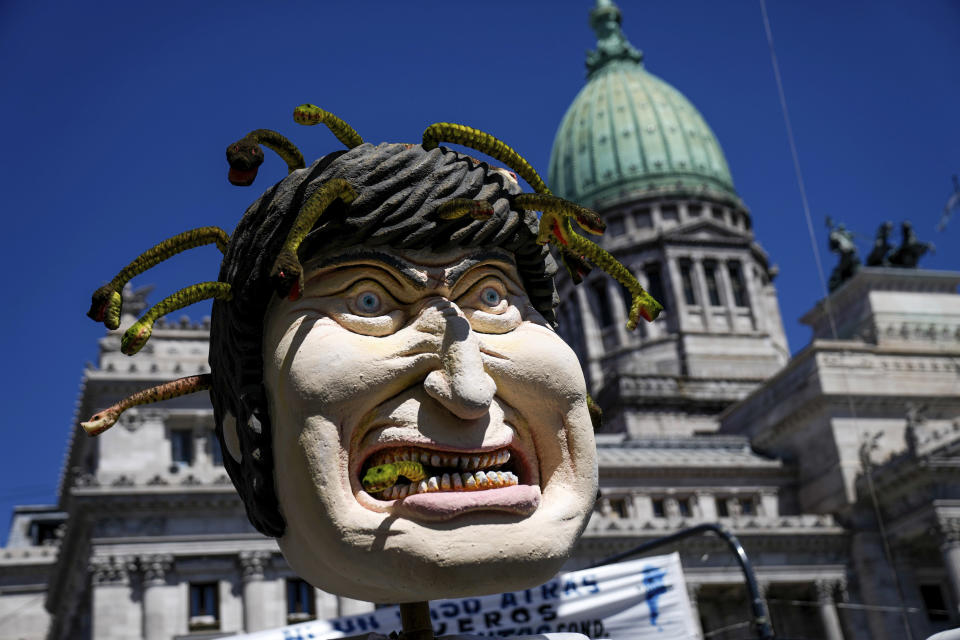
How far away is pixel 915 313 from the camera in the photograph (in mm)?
56469

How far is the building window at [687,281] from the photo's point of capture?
68062 millimetres

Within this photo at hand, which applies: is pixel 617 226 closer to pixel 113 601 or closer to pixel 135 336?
pixel 113 601

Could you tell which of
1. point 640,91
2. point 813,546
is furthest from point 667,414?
point 640,91

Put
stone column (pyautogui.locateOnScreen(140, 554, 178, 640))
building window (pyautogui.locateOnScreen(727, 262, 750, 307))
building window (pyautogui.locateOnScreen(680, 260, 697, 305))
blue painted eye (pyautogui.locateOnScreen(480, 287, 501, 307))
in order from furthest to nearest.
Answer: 1. building window (pyautogui.locateOnScreen(727, 262, 750, 307))
2. building window (pyautogui.locateOnScreen(680, 260, 697, 305))
3. stone column (pyautogui.locateOnScreen(140, 554, 178, 640))
4. blue painted eye (pyautogui.locateOnScreen(480, 287, 501, 307))

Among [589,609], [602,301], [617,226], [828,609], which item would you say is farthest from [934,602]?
[589,609]

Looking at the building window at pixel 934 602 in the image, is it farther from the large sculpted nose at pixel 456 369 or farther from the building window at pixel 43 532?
the large sculpted nose at pixel 456 369

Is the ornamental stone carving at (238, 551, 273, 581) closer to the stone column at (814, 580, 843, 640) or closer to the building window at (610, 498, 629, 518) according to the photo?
the building window at (610, 498, 629, 518)

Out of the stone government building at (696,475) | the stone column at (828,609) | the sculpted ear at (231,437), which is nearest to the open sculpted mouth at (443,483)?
the sculpted ear at (231,437)

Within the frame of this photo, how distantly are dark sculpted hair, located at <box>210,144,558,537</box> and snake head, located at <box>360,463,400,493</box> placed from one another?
57 cm

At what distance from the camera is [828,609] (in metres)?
42.4

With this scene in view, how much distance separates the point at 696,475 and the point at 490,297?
42.5 meters

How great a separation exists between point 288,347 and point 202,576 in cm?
3395

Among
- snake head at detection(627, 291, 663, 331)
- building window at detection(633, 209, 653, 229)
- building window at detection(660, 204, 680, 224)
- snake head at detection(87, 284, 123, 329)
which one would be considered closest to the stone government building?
building window at detection(633, 209, 653, 229)

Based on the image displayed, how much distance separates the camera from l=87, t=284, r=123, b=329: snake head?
16.9 ft
